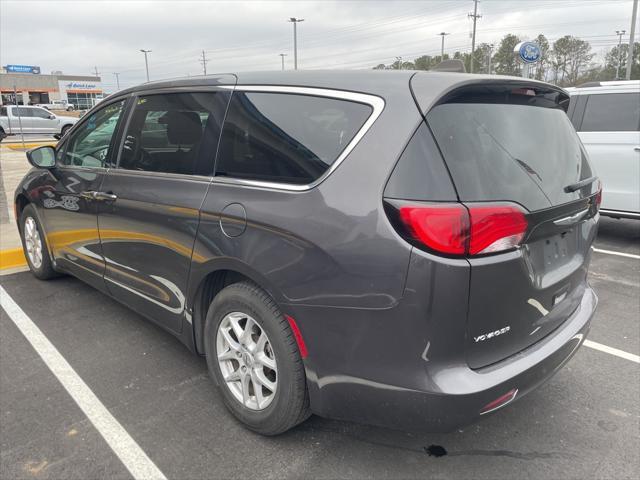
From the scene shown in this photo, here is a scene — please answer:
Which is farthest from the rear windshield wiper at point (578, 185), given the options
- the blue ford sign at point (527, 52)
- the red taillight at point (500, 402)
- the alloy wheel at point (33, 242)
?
the blue ford sign at point (527, 52)

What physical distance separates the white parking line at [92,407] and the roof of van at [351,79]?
1.91 meters

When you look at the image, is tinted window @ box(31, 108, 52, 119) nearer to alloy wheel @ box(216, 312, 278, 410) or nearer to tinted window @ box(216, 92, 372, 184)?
tinted window @ box(216, 92, 372, 184)

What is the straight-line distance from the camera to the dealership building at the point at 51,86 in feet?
243

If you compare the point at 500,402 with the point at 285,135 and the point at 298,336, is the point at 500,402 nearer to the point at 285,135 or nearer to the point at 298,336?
the point at 298,336

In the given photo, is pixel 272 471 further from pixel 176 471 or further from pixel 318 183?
pixel 318 183

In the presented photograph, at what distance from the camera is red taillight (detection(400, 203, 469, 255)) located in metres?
1.90

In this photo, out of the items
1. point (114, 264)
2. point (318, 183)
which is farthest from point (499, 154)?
point (114, 264)

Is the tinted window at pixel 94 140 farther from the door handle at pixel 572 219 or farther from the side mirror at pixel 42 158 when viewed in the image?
the door handle at pixel 572 219

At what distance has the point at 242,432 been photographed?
2654 millimetres

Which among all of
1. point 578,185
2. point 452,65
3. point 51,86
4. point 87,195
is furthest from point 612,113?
point 51,86

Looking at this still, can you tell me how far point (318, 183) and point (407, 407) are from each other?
38.6 inches

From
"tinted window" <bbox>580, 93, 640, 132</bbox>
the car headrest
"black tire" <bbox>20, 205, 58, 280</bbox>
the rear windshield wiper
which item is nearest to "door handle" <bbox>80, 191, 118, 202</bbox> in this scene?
the car headrest

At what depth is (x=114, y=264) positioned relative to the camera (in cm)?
352

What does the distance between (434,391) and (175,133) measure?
2067 mm
